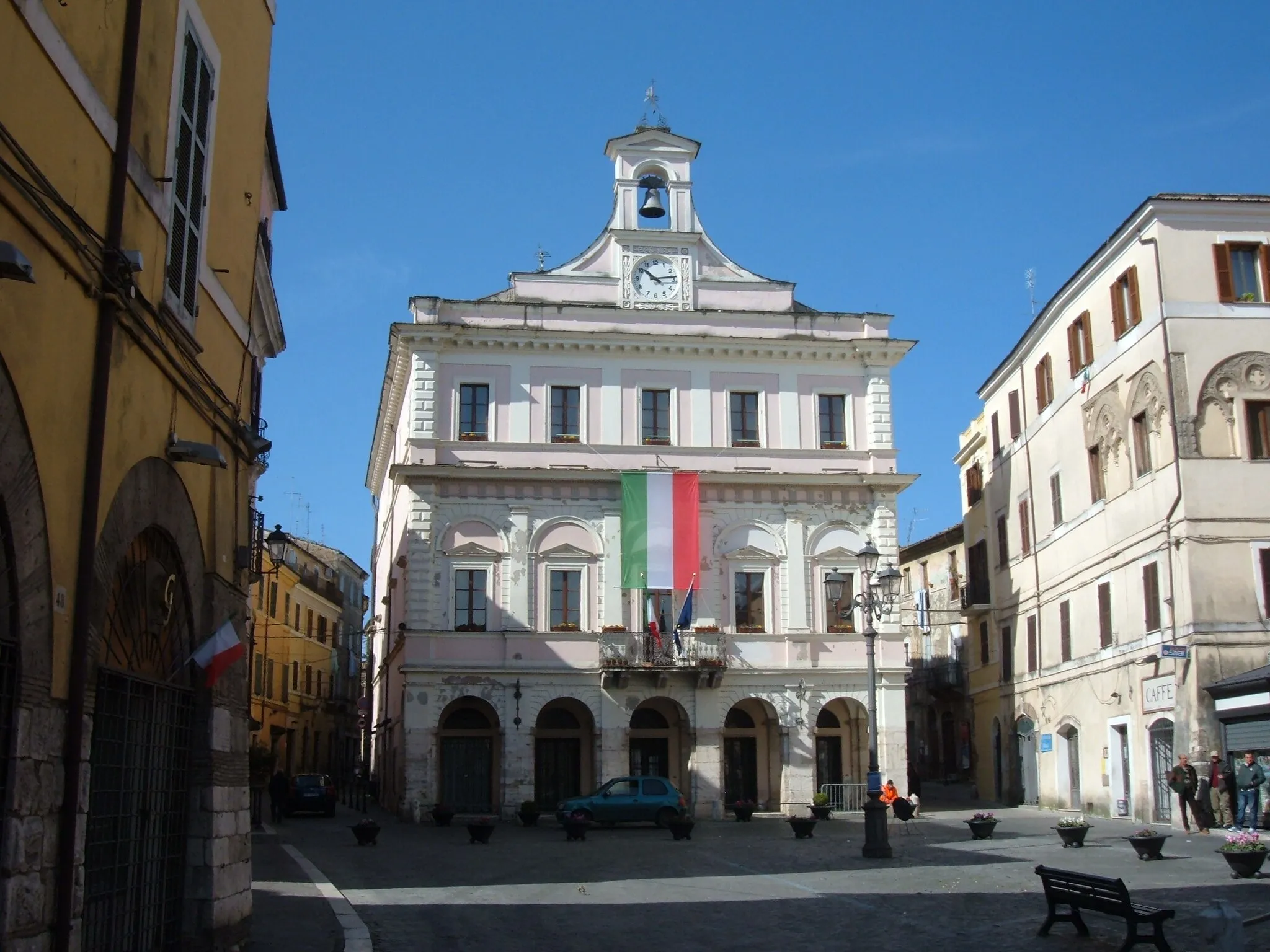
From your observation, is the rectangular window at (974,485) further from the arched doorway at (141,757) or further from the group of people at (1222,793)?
the arched doorway at (141,757)

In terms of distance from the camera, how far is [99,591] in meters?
8.47

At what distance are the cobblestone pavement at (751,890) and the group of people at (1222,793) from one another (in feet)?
4.42

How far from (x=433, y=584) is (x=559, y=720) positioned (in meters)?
5.71

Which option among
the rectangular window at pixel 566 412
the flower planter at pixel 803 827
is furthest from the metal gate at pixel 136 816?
the rectangular window at pixel 566 412

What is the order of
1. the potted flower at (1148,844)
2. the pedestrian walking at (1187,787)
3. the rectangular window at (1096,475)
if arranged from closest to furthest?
the potted flower at (1148,844) → the pedestrian walking at (1187,787) → the rectangular window at (1096,475)

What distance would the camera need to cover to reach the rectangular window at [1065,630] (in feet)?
119

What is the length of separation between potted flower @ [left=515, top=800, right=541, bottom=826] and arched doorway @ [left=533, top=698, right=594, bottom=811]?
3.79 m

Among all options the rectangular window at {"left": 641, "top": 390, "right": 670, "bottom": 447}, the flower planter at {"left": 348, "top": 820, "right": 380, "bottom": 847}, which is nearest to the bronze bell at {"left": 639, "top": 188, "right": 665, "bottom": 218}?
the rectangular window at {"left": 641, "top": 390, "right": 670, "bottom": 447}

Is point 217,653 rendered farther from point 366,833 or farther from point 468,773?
point 468,773

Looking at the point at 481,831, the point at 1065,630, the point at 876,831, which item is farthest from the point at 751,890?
the point at 1065,630

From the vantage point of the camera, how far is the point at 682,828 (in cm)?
2873

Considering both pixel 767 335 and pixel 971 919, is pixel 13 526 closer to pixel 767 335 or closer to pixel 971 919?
pixel 971 919

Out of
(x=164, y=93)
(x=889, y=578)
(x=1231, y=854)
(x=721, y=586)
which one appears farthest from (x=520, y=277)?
(x=164, y=93)

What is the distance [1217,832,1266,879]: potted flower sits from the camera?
56.4ft
